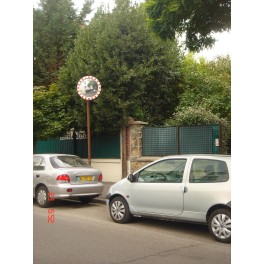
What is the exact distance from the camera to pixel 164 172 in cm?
756

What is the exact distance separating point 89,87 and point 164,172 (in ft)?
21.6

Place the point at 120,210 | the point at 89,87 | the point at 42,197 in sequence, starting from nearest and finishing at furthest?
the point at 120,210
the point at 42,197
the point at 89,87

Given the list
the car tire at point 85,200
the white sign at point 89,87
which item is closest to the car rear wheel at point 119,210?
the car tire at point 85,200

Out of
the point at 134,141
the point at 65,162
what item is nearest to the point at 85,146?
the point at 134,141

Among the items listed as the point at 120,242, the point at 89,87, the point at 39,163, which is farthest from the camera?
the point at 89,87

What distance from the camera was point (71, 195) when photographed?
32.8 ft

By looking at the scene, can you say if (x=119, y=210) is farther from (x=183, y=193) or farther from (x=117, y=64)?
(x=117, y=64)

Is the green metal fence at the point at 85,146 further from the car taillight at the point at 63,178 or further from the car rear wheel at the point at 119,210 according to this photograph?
the car rear wheel at the point at 119,210

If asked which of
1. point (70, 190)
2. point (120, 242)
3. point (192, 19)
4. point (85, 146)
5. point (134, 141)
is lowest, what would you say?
point (120, 242)

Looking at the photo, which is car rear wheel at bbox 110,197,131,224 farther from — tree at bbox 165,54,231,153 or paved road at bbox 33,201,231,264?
tree at bbox 165,54,231,153

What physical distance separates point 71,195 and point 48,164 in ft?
3.43

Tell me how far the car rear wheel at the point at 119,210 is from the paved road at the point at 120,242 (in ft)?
0.47
